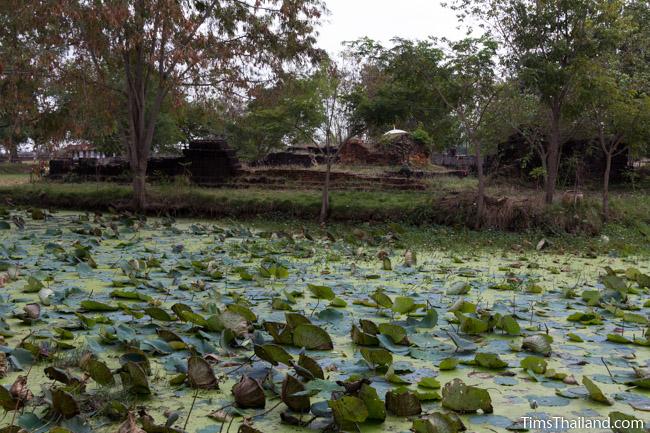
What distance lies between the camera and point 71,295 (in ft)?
15.9

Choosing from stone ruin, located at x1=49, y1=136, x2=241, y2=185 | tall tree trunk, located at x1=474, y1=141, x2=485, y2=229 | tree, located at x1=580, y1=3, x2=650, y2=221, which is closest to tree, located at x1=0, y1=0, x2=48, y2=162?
stone ruin, located at x1=49, y1=136, x2=241, y2=185

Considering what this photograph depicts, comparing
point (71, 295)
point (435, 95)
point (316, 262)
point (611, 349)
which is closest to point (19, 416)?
point (71, 295)

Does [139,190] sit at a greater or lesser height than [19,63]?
lesser

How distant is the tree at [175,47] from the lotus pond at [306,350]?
6886 millimetres

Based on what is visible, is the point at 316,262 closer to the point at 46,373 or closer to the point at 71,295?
the point at 71,295

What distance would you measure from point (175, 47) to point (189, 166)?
5.50 m

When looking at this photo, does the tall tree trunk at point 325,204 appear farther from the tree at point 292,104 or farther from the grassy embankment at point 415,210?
the tree at point 292,104

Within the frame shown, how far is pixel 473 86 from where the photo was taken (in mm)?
12578

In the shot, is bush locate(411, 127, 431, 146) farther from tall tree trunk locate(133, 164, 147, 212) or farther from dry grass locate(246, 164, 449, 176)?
tall tree trunk locate(133, 164, 147, 212)

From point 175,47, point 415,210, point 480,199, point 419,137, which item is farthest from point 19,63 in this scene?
point 419,137

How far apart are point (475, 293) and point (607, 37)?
26.4 ft

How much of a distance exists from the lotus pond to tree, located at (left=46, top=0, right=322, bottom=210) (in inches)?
271

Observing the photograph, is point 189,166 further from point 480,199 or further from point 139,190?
point 480,199

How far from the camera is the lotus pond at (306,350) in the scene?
2.66m
